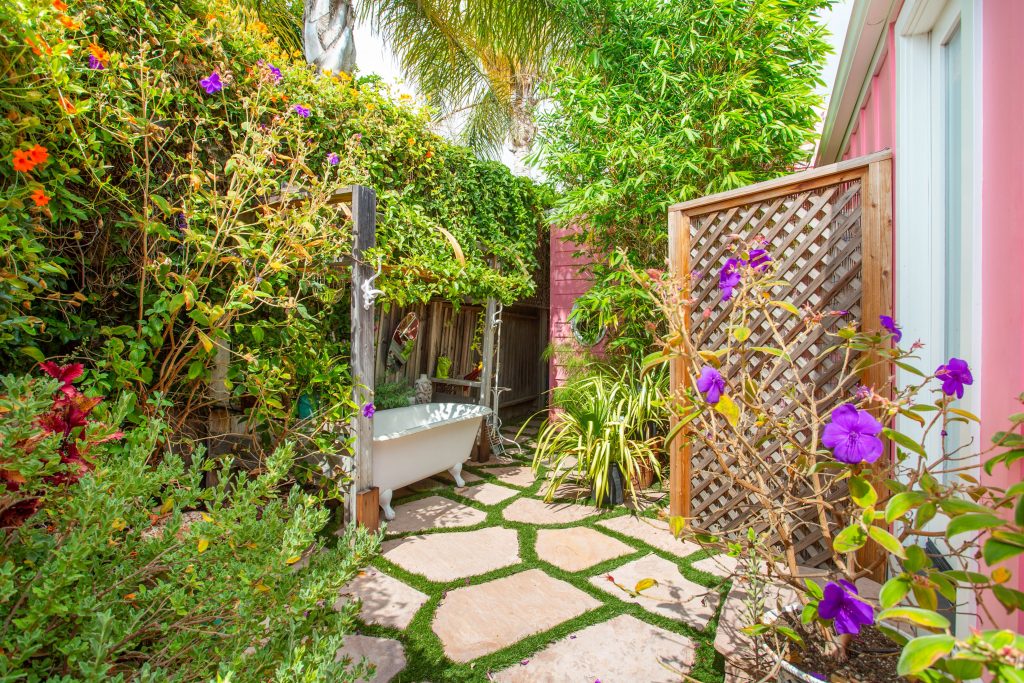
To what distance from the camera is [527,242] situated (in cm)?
568

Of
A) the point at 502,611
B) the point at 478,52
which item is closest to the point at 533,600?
the point at 502,611

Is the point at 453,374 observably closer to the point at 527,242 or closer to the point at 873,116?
the point at 527,242

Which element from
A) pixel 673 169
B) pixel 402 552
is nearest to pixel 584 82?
pixel 673 169

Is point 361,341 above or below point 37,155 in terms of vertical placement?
below

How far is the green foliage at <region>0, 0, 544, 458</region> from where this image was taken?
5.83ft

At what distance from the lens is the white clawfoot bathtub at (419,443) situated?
3301 millimetres

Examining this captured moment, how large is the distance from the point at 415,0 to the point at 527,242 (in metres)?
3.90

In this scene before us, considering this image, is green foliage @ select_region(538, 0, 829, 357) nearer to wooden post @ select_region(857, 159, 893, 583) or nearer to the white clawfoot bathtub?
wooden post @ select_region(857, 159, 893, 583)

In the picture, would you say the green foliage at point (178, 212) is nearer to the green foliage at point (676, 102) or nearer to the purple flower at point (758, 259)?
the green foliage at point (676, 102)

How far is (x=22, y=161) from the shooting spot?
159 centimetres

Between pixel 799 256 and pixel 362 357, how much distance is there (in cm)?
248

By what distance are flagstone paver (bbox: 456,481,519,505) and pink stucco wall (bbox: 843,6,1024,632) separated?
9.41ft

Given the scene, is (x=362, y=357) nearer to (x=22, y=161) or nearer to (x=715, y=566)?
(x=22, y=161)

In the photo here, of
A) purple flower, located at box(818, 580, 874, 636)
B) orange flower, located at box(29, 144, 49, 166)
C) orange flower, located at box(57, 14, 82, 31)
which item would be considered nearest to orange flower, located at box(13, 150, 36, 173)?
orange flower, located at box(29, 144, 49, 166)
